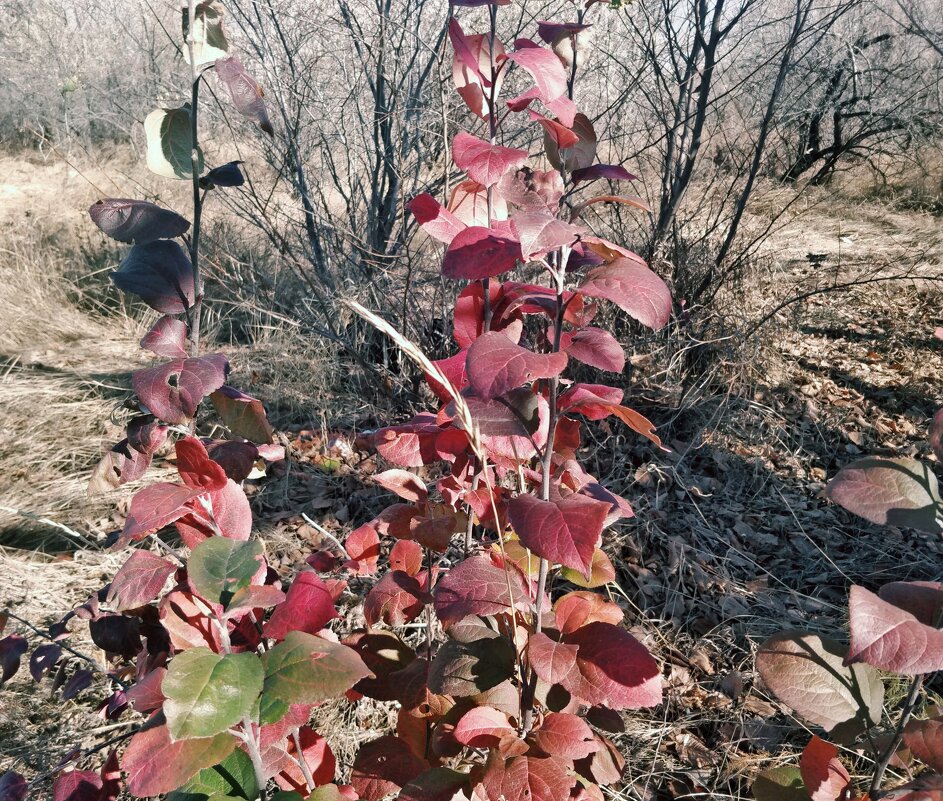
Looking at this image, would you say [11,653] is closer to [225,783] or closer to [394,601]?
[225,783]

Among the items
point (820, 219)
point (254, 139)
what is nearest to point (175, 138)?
point (254, 139)

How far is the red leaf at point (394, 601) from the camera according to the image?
1029mm

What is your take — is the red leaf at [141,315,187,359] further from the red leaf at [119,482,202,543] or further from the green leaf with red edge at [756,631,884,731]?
the green leaf with red edge at [756,631,884,731]

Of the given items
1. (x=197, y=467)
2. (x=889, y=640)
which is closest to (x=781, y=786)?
(x=889, y=640)

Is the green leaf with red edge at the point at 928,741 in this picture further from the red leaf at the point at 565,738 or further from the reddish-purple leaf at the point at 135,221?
the reddish-purple leaf at the point at 135,221

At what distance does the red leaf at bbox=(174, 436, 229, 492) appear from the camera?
86 centimetres

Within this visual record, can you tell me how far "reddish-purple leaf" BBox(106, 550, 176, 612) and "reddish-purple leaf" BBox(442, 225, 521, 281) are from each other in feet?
1.72

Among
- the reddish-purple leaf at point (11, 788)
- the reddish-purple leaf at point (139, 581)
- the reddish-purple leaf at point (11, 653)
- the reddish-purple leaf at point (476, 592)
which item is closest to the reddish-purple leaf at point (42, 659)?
the reddish-purple leaf at point (11, 653)

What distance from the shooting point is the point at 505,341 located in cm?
80

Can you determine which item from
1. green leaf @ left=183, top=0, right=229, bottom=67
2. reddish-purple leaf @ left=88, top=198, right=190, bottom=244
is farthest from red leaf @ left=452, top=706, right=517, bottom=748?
green leaf @ left=183, top=0, right=229, bottom=67

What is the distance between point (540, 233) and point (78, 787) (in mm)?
1001

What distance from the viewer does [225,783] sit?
87 centimetres

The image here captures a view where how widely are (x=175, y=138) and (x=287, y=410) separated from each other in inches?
99.9

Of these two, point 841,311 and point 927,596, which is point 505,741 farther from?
point 841,311
